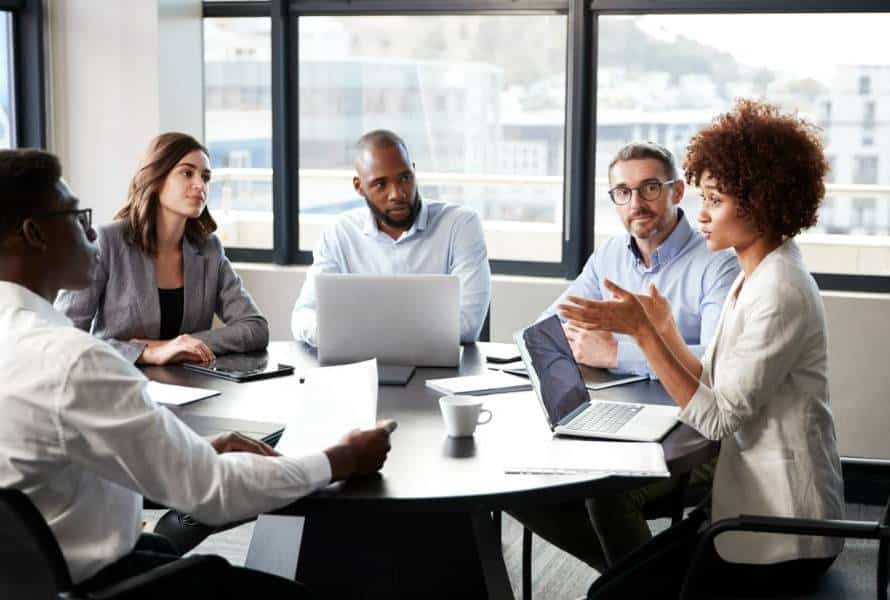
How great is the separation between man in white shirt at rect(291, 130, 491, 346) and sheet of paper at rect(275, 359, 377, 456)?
3.33ft

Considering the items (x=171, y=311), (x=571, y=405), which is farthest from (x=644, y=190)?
(x=171, y=311)

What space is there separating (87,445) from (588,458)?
864 millimetres

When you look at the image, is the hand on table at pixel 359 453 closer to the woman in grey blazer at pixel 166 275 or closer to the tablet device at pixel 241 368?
the tablet device at pixel 241 368

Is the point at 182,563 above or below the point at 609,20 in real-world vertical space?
below

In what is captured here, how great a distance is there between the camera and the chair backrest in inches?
57.6

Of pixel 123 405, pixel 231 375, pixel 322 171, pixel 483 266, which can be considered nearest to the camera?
pixel 123 405

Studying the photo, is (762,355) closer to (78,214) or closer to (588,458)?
(588,458)

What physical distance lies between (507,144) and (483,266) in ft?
4.49

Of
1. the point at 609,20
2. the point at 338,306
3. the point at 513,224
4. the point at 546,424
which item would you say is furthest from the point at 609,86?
the point at 546,424

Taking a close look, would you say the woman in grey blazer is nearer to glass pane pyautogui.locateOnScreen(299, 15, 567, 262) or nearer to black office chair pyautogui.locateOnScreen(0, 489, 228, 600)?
black office chair pyautogui.locateOnScreen(0, 489, 228, 600)

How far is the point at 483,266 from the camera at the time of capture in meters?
3.49

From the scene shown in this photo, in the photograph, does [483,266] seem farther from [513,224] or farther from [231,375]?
[513,224]

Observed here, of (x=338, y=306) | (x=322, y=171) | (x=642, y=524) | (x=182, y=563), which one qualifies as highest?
(x=322, y=171)

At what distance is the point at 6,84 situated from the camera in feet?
15.5
